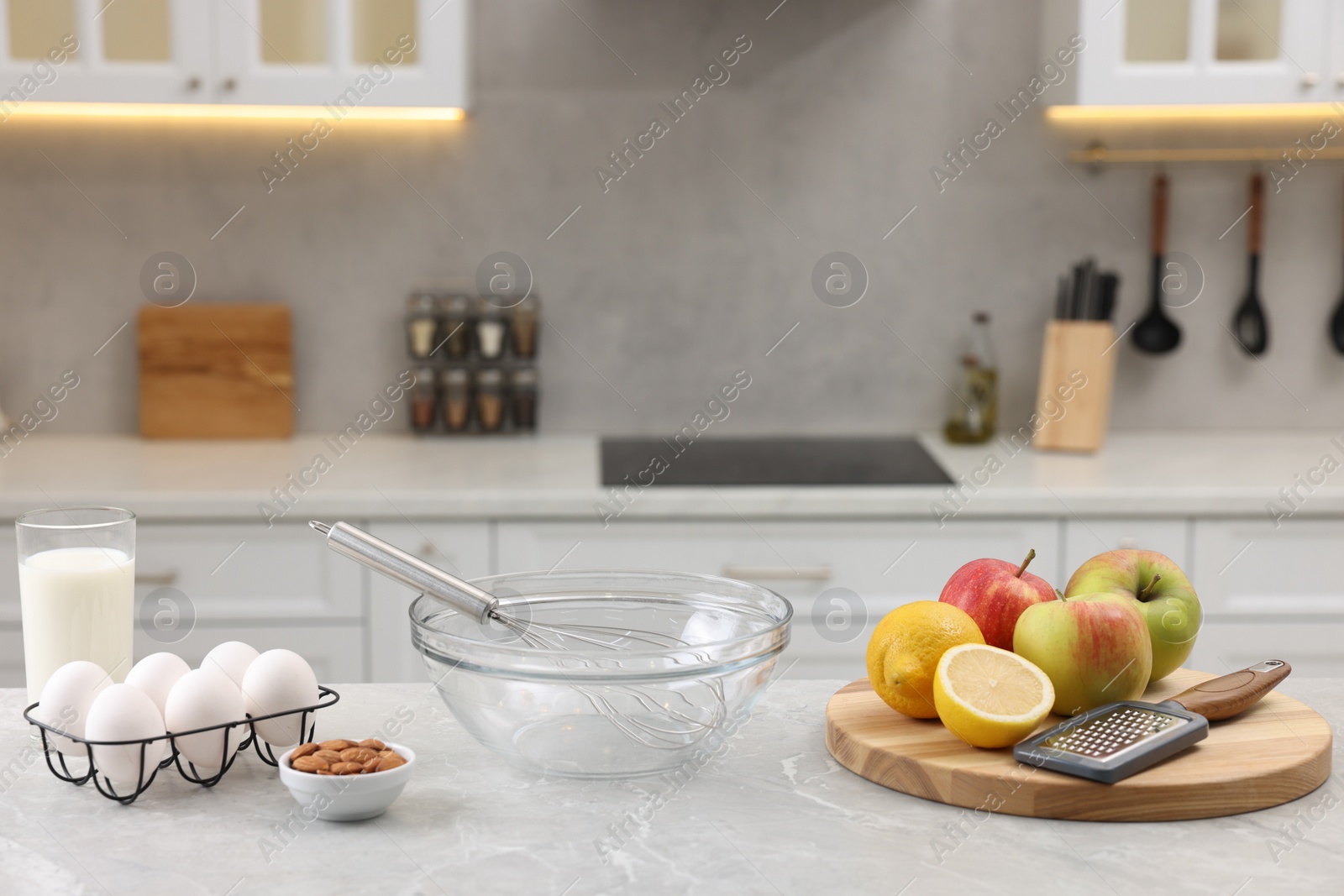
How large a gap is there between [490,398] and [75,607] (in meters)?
1.67

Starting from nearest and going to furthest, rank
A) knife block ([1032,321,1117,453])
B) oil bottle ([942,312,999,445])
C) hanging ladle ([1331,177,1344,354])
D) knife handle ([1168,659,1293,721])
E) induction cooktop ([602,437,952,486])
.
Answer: knife handle ([1168,659,1293,721]) < induction cooktop ([602,437,952,486]) < knife block ([1032,321,1117,453]) < oil bottle ([942,312,999,445]) < hanging ladle ([1331,177,1344,354])

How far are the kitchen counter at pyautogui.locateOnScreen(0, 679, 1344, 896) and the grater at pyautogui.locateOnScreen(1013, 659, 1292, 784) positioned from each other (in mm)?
42

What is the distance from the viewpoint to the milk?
953 millimetres

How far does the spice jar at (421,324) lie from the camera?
2.57 meters

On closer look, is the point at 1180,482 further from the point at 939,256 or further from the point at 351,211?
the point at 351,211

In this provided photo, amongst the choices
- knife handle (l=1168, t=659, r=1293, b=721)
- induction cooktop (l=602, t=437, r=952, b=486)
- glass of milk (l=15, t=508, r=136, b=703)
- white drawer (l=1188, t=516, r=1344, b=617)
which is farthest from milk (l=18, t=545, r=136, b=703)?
white drawer (l=1188, t=516, r=1344, b=617)

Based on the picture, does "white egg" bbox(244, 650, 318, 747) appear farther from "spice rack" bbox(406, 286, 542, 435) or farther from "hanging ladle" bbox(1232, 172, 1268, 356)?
"hanging ladle" bbox(1232, 172, 1268, 356)

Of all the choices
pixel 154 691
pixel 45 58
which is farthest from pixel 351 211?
pixel 154 691

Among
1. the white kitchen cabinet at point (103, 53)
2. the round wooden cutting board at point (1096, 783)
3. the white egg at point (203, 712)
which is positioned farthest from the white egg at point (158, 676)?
the white kitchen cabinet at point (103, 53)

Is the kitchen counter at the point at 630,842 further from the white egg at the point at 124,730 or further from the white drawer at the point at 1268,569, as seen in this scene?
the white drawer at the point at 1268,569

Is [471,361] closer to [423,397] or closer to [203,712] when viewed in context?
[423,397]

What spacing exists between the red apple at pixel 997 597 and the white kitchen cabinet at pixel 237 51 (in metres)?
1.61

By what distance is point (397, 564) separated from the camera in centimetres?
87

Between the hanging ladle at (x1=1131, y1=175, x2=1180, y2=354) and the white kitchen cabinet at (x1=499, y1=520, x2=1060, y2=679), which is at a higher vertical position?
the hanging ladle at (x1=1131, y1=175, x2=1180, y2=354)
